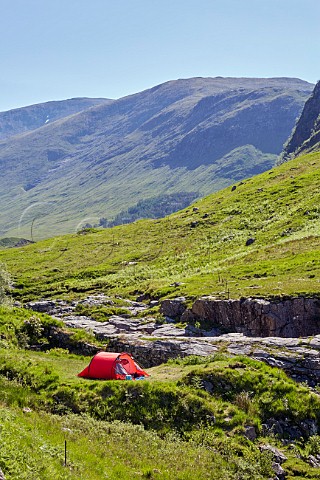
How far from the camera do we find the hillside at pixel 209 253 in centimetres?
5734

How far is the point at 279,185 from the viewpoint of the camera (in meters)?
125

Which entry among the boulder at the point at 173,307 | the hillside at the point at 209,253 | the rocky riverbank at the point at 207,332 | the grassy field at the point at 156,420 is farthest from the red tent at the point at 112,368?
the boulder at the point at 173,307

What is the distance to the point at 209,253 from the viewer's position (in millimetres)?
86625

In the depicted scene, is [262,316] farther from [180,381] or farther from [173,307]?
[180,381]

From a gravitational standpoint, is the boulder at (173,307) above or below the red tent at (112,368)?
below

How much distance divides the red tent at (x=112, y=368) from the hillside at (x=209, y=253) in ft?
65.7


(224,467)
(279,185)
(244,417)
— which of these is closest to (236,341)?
(244,417)

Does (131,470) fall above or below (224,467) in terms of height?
above

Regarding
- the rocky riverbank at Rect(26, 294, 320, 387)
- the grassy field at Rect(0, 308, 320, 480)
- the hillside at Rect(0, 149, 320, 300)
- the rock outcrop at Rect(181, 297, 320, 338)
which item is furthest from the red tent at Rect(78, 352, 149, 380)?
the hillside at Rect(0, 149, 320, 300)

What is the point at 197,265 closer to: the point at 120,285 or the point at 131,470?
the point at 120,285

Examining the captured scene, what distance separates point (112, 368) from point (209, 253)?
60.6 metres

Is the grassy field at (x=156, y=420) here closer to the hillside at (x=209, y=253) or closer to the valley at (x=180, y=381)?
the valley at (x=180, y=381)

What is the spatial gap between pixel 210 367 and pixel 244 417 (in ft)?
13.4

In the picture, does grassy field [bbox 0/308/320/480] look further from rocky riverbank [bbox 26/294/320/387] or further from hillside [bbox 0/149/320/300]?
hillside [bbox 0/149/320/300]
